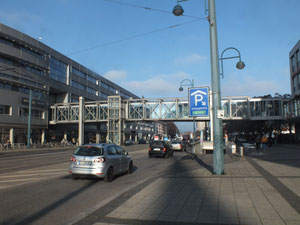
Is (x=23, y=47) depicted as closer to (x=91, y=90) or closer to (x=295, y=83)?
(x=91, y=90)

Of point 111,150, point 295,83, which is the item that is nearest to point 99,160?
point 111,150

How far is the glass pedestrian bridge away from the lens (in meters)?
47.1

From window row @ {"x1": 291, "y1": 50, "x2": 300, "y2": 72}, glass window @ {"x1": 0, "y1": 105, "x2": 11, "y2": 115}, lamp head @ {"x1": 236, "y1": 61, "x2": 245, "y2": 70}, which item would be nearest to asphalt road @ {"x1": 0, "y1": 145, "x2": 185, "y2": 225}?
lamp head @ {"x1": 236, "y1": 61, "x2": 245, "y2": 70}

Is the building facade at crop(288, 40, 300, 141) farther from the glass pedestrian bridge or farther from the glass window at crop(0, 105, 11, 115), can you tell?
the glass window at crop(0, 105, 11, 115)

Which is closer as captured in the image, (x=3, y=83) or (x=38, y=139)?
(x=3, y=83)

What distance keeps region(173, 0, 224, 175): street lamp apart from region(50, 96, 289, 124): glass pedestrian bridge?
35106mm

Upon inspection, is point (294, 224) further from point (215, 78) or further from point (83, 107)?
point (83, 107)

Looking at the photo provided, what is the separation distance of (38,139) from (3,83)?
13.7 meters

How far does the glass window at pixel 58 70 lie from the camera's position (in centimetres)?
5286

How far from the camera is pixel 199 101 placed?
13.4 m

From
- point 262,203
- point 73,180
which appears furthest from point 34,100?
point 262,203

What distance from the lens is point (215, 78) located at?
35.2 ft

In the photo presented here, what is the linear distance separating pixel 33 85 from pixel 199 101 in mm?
41298

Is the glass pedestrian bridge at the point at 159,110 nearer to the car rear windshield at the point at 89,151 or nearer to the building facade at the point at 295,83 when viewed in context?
the building facade at the point at 295,83
